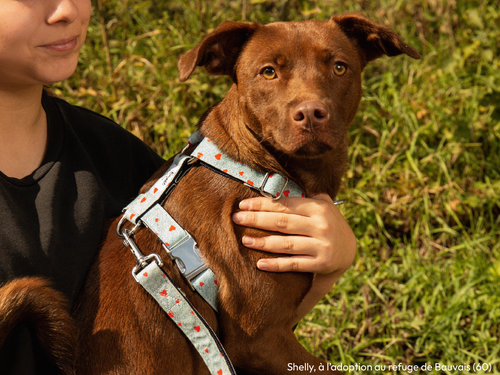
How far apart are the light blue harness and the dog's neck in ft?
0.16

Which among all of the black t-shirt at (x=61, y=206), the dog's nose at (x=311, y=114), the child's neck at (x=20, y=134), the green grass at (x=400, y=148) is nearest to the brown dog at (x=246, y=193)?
the dog's nose at (x=311, y=114)

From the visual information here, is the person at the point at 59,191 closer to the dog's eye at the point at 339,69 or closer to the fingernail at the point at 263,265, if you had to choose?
the fingernail at the point at 263,265

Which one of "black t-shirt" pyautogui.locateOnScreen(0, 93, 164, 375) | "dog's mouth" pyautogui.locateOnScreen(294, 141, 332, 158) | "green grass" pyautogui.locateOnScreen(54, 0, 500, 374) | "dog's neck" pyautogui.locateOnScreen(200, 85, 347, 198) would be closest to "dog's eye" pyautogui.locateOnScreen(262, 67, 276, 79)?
"dog's neck" pyautogui.locateOnScreen(200, 85, 347, 198)

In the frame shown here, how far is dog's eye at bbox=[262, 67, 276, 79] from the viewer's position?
2.27 m

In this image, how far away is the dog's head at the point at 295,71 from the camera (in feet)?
6.93

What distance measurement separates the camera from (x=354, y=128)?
439cm

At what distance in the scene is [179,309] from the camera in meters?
1.87

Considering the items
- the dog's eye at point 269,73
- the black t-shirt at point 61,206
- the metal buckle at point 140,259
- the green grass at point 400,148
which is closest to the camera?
the black t-shirt at point 61,206

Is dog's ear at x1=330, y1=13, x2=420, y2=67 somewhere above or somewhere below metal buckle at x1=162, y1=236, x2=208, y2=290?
above

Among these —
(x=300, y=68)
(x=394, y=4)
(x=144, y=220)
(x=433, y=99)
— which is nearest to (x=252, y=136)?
(x=300, y=68)

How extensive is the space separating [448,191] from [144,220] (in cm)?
284

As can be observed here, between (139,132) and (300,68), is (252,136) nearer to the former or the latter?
(300,68)

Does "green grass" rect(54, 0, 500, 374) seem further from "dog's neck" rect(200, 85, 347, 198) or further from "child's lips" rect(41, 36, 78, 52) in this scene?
"child's lips" rect(41, 36, 78, 52)

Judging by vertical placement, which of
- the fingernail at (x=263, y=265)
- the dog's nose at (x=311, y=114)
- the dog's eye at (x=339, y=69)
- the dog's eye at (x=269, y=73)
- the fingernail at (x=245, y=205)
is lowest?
the fingernail at (x=263, y=265)
